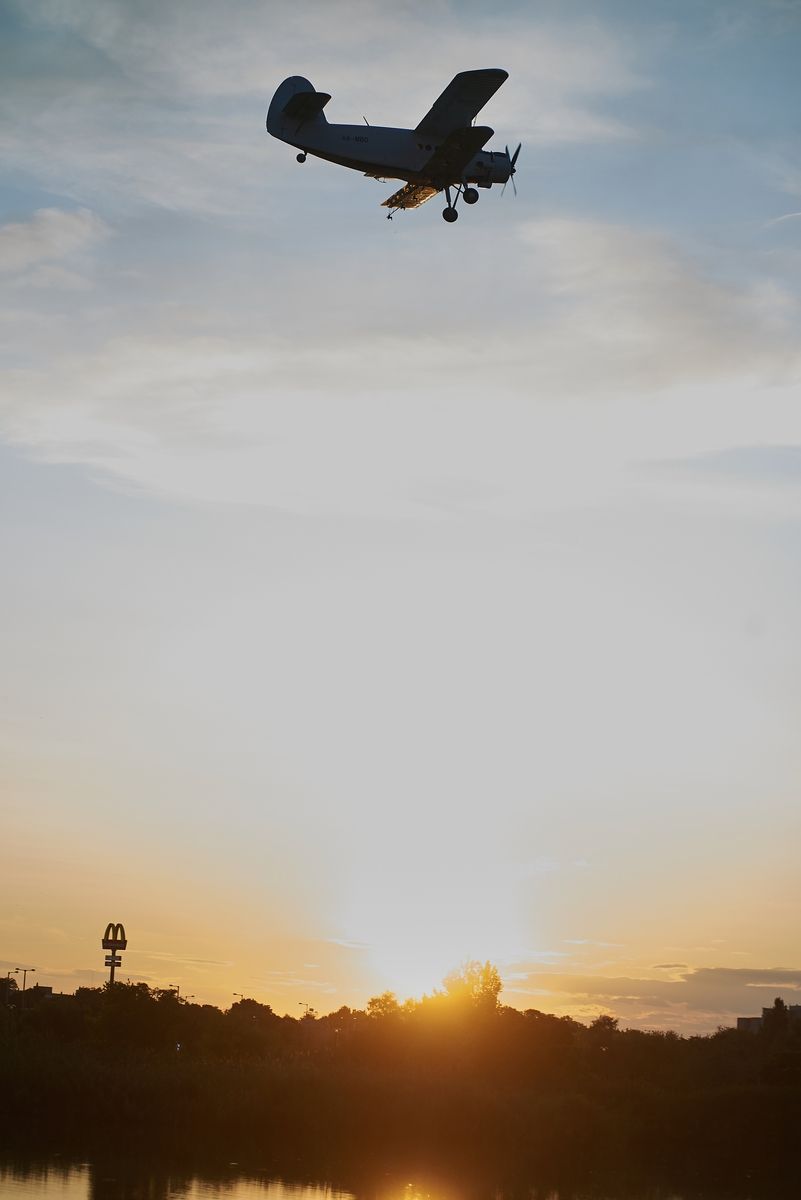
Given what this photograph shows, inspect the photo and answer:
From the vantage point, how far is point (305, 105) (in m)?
44.8

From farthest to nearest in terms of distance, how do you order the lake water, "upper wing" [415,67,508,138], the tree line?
the tree line, "upper wing" [415,67,508,138], the lake water

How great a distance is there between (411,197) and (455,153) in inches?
89.4

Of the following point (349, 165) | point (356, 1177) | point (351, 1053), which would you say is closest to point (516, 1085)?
point (351, 1053)

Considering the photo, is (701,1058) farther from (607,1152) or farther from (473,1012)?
(607,1152)

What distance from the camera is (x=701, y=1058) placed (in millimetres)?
107125

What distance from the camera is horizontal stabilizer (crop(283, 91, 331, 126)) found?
4453cm

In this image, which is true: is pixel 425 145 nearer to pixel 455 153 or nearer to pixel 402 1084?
pixel 455 153

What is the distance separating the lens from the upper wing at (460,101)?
4228 cm

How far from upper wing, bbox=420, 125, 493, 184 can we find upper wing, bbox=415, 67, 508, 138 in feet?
1.86

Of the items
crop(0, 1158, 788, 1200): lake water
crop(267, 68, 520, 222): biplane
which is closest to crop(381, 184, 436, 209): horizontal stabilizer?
crop(267, 68, 520, 222): biplane

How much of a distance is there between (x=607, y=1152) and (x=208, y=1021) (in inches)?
906

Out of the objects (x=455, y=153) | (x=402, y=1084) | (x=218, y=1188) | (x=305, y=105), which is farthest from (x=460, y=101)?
(x=402, y=1084)

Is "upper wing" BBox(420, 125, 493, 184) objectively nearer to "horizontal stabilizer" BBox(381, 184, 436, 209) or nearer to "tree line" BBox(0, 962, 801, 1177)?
"horizontal stabilizer" BBox(381, 184, 436, 209)

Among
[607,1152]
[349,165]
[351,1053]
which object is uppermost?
[349,165]
